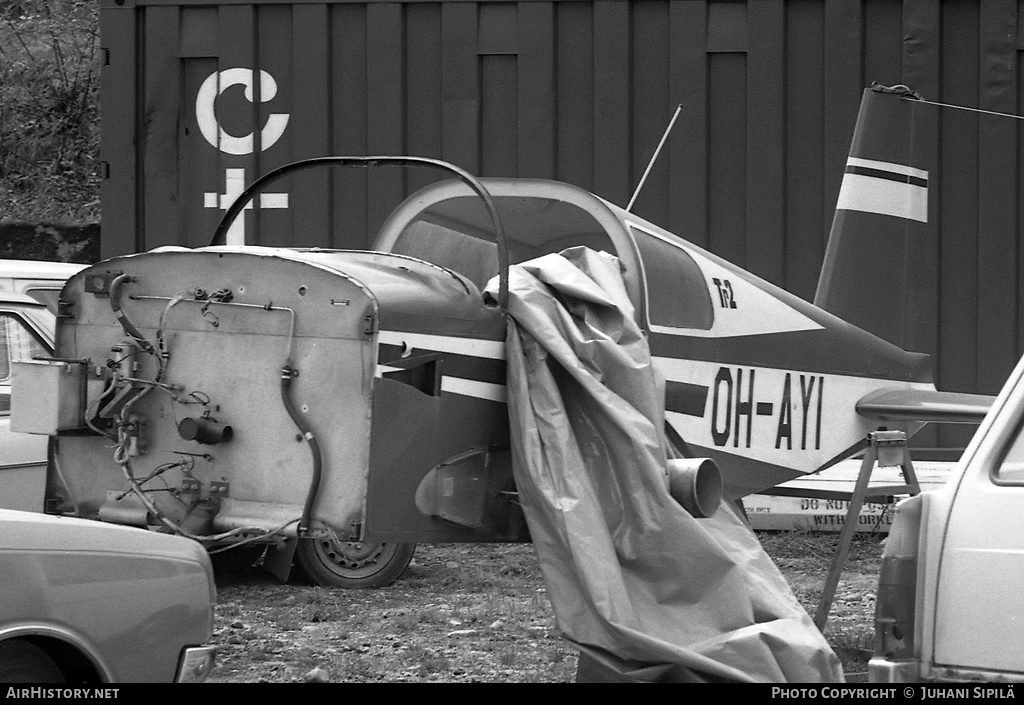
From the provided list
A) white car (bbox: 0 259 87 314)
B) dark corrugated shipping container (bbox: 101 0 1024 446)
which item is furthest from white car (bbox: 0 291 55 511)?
dark corrugated shipping container (bbox: 101 0 1024 446)

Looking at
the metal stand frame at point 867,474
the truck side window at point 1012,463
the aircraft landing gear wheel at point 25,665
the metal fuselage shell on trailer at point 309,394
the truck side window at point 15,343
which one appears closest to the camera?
→ the truck side window at point 1012,463

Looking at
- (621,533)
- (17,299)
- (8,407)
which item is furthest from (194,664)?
(17,299)

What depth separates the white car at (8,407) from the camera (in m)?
5.67

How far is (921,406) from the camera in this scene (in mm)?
5723

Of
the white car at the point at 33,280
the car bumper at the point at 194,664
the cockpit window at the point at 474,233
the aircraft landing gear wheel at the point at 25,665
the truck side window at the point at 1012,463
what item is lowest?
the car bumper at the point at 194,664

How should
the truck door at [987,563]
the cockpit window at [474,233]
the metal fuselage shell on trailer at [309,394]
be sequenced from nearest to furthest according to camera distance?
the truck door at [987,563] < the metal fuselage shell on trailer at [309,394] < the cockpit window at [474,233]

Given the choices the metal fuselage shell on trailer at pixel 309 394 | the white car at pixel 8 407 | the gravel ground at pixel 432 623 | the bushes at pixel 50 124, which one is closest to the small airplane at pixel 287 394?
the metal fuselage shell on trailer at pixel 309 394

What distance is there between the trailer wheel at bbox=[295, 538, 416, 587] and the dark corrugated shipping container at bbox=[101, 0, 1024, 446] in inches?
109

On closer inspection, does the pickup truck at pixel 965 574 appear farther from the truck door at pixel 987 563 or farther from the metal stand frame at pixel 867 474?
the metal stand frame at pixel 867 474

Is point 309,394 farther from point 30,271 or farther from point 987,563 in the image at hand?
point 30,271

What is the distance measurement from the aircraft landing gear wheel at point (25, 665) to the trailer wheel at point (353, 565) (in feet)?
11.0

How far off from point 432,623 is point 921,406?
8.37ft

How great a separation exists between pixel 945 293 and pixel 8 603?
6.98 m

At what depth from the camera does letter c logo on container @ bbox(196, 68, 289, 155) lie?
883 centimetres
